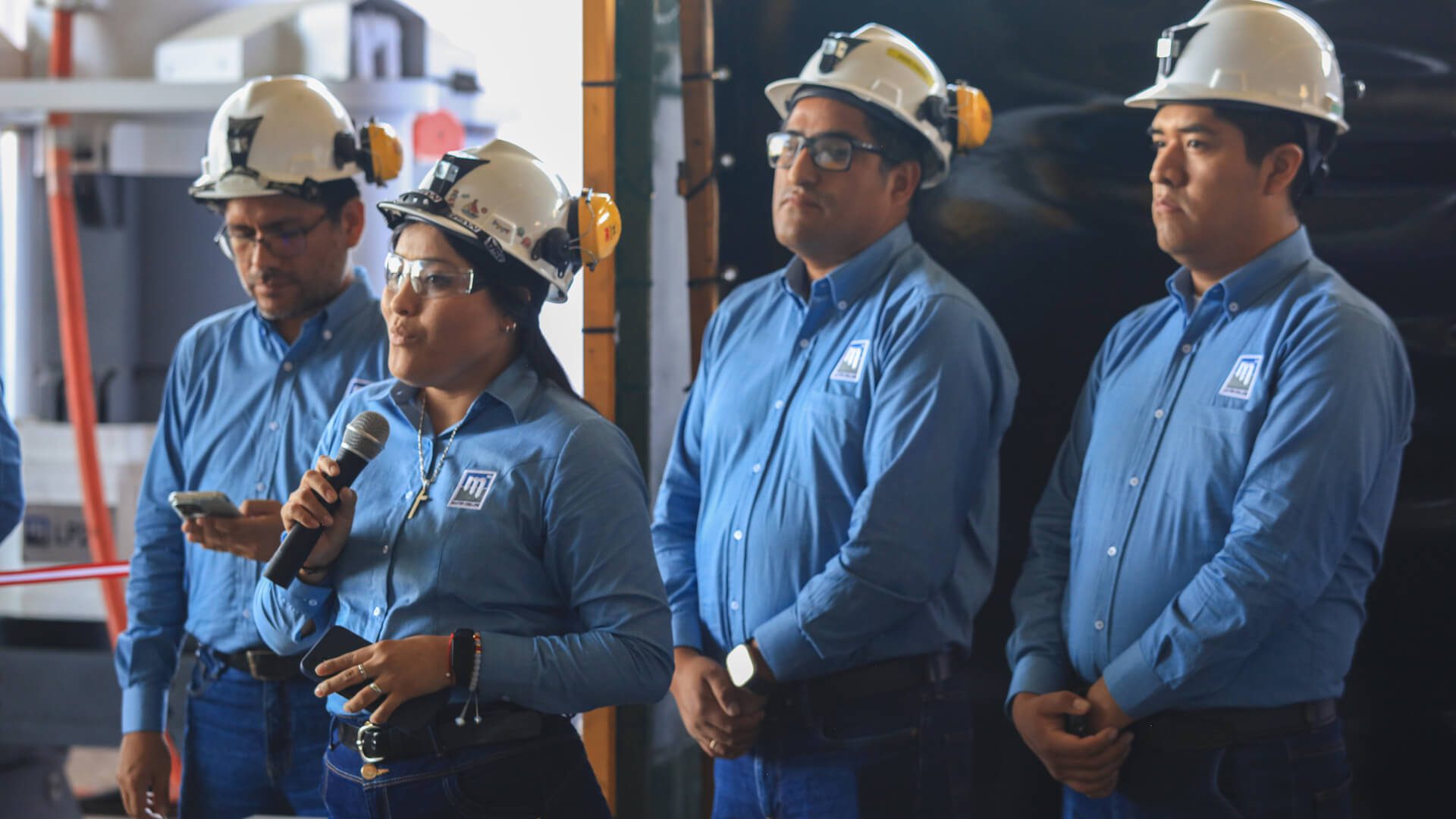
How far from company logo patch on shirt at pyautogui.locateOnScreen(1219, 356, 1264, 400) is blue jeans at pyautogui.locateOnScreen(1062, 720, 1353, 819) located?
562 millimetres

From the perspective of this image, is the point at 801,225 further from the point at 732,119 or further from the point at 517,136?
the point at 517,136

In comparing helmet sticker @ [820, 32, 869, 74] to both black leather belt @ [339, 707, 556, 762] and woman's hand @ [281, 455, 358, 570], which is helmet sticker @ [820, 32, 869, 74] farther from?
black leather belt @ [339, 707, 556, 762]

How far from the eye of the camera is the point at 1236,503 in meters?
2.16

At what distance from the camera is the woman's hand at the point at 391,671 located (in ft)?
5.57

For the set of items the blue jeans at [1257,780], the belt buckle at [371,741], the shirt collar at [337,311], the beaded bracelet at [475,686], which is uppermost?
the shirt collar at [337,311]

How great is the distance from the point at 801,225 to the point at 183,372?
4.31ft

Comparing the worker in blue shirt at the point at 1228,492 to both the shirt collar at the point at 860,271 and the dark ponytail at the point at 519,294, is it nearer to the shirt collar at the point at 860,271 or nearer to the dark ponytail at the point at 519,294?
the shirt collar at the point at 860,271

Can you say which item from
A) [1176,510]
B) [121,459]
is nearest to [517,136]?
[121,459]

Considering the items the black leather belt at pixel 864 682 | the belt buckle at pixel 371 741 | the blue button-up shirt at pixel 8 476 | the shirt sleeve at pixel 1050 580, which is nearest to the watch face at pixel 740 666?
the black leather belt at pixel 864 682

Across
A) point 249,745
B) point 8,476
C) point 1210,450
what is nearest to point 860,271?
point 1210,450

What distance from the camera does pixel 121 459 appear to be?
3828mm

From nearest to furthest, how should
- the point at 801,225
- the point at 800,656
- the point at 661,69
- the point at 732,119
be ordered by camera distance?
the point at 800,656 → the point at 801,225 → the point at 661,69 → the point at 732,119

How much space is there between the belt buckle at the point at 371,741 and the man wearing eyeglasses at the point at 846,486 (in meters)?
0.80

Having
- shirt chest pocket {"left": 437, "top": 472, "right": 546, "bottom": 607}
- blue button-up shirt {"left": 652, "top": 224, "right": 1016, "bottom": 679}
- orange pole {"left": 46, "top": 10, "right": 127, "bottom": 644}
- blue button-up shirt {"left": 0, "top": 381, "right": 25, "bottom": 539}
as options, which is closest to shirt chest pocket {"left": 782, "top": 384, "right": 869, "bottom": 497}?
blue button-up shirt {"left": 652, "top": 224, "right": 1016, "bottom": 679}
